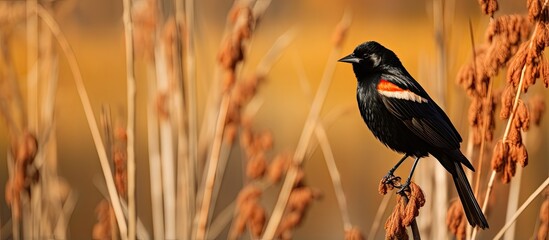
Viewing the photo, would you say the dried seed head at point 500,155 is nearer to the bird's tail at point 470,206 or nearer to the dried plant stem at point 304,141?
the bird's tail at point 470,206

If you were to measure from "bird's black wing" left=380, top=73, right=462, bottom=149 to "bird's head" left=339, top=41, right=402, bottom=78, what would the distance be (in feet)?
0.33

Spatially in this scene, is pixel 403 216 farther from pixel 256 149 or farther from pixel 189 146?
pixel 256 149

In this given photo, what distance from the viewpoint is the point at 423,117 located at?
166 cm

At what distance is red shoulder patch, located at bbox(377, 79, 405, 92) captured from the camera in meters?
1.69

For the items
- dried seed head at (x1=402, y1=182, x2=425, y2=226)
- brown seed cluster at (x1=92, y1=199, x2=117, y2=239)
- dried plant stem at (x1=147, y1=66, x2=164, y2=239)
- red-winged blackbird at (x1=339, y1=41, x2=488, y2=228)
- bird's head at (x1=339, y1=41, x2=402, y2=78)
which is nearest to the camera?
dried seed head at (x1=402, y1=182, x2=425, y2=226)

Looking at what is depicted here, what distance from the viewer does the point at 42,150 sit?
7.52 feet

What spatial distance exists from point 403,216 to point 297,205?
733 mm

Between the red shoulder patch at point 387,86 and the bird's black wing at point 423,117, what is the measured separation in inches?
0.4

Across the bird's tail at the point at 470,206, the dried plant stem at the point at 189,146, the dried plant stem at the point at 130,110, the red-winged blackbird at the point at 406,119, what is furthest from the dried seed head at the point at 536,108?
the dried plant stem at the point at 130,110

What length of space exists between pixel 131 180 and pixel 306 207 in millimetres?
507

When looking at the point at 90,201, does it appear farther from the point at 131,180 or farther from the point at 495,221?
the point at 131,180

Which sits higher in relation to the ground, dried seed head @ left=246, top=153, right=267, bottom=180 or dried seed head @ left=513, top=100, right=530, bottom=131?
dried seed head @ left=513, top=100, right=530, bottom=131

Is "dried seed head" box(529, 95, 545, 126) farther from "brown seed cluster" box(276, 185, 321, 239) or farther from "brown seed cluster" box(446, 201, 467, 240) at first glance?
"brown seed cluster" box(276, 185, 321, 239)

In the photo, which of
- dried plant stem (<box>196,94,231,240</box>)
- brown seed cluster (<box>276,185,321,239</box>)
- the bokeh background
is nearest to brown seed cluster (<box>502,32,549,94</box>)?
dried plant stem (<box>196,94,231,240</box>)
